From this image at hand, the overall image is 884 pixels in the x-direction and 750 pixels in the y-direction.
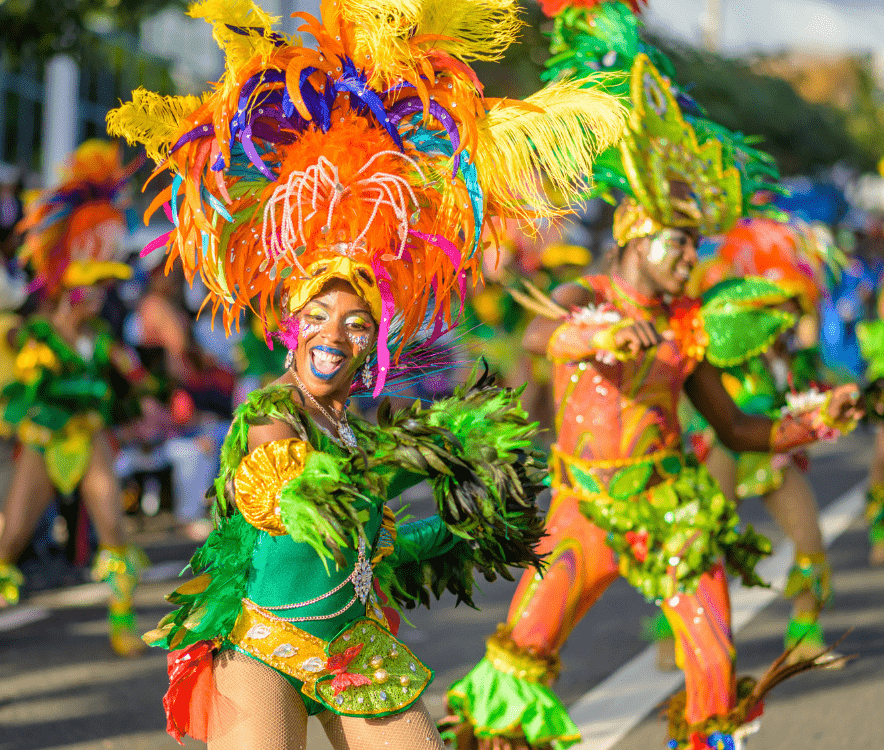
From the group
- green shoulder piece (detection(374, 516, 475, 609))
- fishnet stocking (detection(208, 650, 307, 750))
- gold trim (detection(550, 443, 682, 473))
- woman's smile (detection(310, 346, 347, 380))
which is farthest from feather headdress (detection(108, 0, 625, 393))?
gold trim (detection(550, 443, 682, 473))

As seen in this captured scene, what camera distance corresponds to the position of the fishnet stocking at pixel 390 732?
260 centimetres

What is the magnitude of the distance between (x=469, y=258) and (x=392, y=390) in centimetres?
41

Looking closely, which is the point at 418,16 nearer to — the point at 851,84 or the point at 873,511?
the point at 873,511

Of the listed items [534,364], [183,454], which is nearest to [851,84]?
[534,364]

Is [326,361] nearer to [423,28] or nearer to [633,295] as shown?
[423,28]

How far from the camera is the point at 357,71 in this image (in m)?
2.71

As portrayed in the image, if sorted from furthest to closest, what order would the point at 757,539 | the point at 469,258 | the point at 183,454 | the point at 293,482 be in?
the point at 183,454, the point at 757,539, the point at 469,258, the point at 293,482

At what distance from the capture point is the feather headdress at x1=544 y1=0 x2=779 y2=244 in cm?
391

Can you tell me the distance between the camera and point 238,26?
→ 2.60m

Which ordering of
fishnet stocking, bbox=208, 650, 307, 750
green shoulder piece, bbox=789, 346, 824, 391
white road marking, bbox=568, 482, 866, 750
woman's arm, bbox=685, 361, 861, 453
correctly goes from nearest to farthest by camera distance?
fishnet stocking, bbox=208, 650, 307, 750
woman's arm, bbox=685, 361, 861, 453
white road marking, bbox=568, 482, 866, 750
green shoulder piece, bbox=789, 346, 824, 391

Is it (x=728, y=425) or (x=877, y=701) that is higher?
(x=728, y=425)

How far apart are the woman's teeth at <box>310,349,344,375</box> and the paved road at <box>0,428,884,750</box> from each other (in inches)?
92.5

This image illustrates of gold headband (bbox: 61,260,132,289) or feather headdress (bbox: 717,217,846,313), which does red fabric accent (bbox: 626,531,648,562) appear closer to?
feather headdress (bbox: 717,217,846,313)

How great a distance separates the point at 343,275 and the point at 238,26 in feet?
2.00
